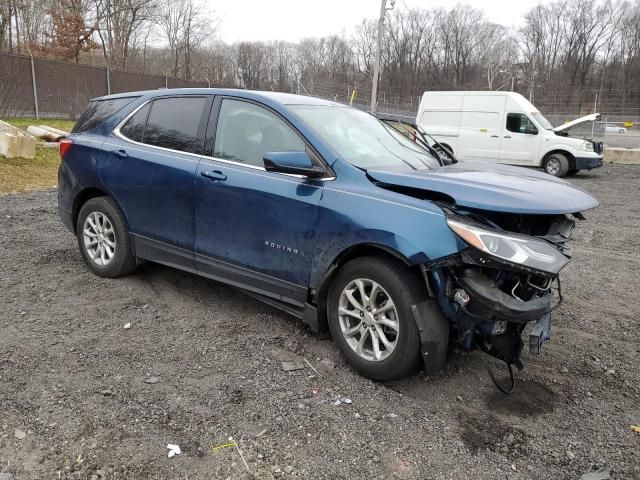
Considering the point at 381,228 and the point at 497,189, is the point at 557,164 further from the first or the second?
the point at 381,228

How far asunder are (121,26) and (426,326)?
39.6 metres

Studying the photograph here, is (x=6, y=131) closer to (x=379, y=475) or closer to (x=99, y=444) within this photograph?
(x=99, y=444)

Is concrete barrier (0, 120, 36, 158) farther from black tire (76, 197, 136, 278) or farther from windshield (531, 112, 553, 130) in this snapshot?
windshield (531, 112, 553, 130)

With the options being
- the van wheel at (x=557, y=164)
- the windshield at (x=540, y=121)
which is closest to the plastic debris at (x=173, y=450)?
the van wheel at (x=557, y=164)

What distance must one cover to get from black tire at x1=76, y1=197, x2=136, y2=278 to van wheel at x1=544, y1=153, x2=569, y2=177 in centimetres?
1309

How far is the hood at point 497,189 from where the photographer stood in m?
2.86

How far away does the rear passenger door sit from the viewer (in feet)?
13.3

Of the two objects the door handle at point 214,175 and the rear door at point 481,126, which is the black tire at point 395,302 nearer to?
the door handle at point 214,175

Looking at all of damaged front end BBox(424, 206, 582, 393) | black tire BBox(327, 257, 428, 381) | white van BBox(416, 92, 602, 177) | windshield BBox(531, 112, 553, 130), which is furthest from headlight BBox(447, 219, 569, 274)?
windshield BBox(531, 112, 553, 130)

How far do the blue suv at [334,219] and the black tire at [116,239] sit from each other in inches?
0.5

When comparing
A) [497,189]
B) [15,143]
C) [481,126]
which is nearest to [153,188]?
[497,189]

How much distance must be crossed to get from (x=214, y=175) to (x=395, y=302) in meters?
1.69

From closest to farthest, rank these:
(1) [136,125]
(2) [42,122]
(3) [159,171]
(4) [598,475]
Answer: (4) [598,475] → (3) [159,171] → (1) [136,125] → (2) [42,122]

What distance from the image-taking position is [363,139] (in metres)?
3.90
